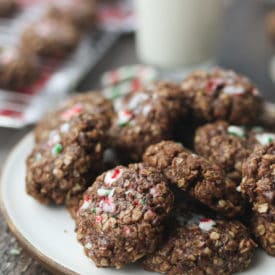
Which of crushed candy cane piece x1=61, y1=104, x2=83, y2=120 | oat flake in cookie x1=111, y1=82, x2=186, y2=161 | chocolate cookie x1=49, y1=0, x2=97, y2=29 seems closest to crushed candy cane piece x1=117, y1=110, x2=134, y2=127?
oat flake in cookie x1=111, y1=82, x2=186, y2=161

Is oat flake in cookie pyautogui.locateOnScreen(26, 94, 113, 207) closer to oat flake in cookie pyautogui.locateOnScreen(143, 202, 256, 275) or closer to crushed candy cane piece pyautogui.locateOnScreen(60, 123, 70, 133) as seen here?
crushed candy cane piece pyautogui.locateOnScreen(60, 123, 70, 133)

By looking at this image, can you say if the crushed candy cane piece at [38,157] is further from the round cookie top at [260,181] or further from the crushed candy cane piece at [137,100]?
the round cookie top at [260,181]

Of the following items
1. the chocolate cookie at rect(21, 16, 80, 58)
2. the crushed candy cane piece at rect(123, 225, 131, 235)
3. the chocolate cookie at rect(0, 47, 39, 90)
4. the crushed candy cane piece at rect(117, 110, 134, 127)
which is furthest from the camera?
the chocolate cookie at rect(21, 16, 80, 58)

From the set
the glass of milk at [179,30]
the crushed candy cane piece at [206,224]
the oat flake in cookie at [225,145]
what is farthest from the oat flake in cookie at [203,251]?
the glass of milk at [179,30]

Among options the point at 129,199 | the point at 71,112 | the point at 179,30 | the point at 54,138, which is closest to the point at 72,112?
the point at 71,112

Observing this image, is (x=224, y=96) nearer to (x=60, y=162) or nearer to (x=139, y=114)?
(x=139, y=114)

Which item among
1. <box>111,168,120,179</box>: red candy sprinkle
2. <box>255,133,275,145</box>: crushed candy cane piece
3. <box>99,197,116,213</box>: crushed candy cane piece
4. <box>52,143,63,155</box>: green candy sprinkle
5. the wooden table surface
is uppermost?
<box>111,168,120,179</box>: red candy sprinkle

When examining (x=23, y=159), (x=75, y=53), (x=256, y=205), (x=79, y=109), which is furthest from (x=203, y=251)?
(x=75, y=53)
